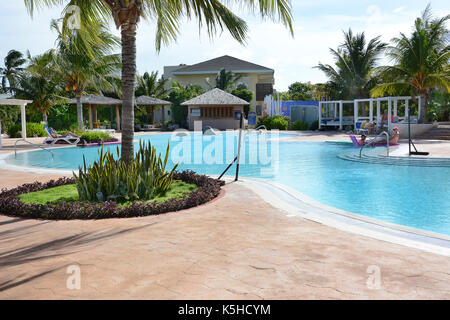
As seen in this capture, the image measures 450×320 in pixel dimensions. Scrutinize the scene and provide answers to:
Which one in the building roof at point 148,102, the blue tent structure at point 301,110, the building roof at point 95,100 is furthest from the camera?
the blue tent structure at point 301,110

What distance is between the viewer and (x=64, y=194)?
26.2 ft

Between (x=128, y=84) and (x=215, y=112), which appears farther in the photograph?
(x=215, y=112)

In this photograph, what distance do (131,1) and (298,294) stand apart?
6197 millimetres

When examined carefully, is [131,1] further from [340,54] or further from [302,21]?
[340,54]

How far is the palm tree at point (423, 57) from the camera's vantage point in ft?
78.2

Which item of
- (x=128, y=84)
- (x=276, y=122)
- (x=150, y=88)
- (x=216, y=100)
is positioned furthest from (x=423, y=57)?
(x=150, y=88)

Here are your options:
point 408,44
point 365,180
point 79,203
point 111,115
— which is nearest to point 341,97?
point 408,44

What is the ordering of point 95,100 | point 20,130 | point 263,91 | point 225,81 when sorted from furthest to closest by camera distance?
1. point 263,91
2. point 225,81
3. point 95,100
4. point 20,130

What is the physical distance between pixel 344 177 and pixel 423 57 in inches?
607

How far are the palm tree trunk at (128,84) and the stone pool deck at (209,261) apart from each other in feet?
6.34

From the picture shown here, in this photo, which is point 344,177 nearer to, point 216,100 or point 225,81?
point 216,100

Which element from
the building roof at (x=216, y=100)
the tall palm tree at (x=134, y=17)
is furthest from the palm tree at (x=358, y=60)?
the tall palm tree at (x=134, y=17)

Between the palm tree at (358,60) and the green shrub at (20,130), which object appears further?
the palm tree at (358,60)

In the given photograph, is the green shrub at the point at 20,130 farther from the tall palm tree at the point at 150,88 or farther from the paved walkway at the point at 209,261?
the paved walkway at the point at 209,261
